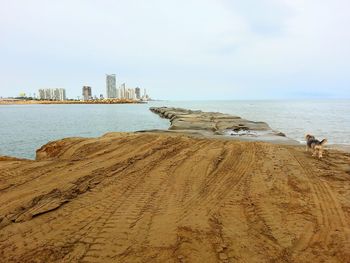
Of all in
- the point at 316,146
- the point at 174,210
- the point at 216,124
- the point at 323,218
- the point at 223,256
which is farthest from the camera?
the point at 216,124

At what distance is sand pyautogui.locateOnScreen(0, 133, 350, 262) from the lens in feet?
13.2

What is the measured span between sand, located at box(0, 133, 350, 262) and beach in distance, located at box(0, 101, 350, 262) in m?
0.02

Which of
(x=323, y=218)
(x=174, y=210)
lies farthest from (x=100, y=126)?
(x=323, y=218)

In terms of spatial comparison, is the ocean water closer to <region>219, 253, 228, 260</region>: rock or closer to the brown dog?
the brown dog

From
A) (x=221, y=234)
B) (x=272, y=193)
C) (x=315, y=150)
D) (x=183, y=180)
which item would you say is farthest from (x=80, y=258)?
(x=315, y=150)

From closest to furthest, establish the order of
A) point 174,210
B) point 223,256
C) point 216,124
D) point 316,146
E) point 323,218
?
point 223,256
point 323,218
point 174,210
point 316,146
point 216,124

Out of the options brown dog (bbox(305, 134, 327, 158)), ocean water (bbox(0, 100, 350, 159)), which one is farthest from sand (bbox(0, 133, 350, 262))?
ocean water (bbox(0, 100, 350, 159))

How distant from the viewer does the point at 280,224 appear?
4.91 metres

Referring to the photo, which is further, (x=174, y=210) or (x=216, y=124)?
(x=216, y=124)

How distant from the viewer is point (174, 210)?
17.4 ft

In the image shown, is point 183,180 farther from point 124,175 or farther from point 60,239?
point 60,239

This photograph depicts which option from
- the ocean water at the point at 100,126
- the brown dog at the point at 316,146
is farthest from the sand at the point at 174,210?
the ocean water at the point at 100,126

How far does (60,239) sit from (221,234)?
7.32 feet

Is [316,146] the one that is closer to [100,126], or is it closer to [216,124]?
[216,124]
